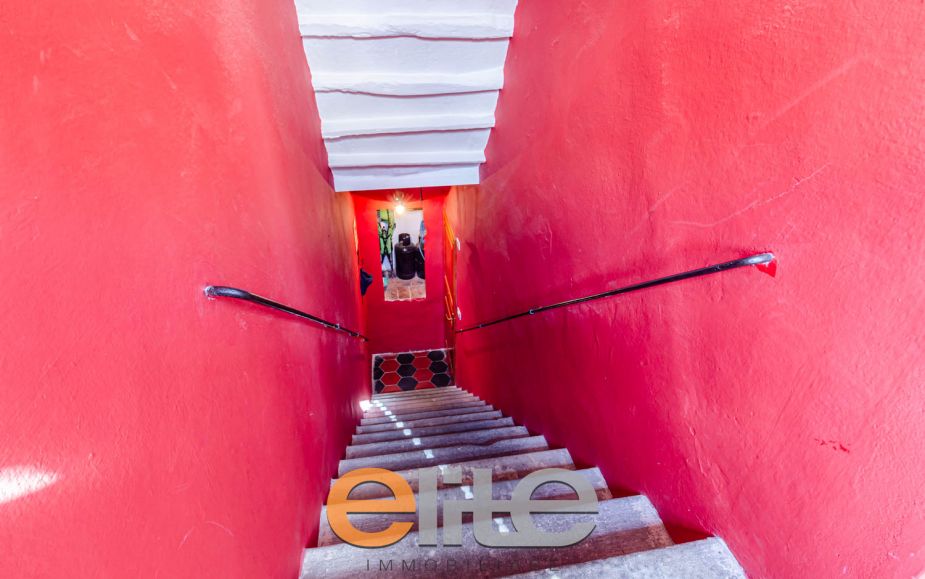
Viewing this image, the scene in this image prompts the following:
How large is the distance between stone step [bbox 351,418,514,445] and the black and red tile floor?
400 cm

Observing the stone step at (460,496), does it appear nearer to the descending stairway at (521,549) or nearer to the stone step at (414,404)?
the descending stairway at (521,549)

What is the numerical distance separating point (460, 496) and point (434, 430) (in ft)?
4.57

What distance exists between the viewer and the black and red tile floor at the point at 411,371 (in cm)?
738

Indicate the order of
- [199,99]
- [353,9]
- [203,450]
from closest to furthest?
[203,450] → [199,99] → [353,9]

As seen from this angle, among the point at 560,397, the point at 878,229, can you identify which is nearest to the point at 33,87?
the point at 878,229

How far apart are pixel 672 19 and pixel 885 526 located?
1.35m

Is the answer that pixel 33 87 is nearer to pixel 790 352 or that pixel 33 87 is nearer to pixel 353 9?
pixel 790 352

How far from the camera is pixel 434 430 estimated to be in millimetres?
3262

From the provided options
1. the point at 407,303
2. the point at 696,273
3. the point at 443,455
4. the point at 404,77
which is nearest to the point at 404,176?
the point at 404,77

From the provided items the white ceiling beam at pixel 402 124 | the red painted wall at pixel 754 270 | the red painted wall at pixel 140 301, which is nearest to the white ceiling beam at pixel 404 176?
the white ceiling beam at pixel 402 124

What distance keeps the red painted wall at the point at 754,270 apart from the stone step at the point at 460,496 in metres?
0.08

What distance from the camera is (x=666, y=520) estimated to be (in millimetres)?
1489

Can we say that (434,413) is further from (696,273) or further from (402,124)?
(696,273)

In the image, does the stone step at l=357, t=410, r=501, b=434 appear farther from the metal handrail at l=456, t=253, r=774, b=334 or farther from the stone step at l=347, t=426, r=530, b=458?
the metal handrail at l=456, t=253, r=774, b=334
